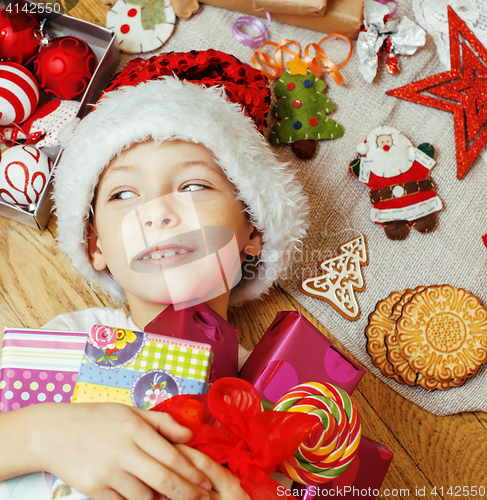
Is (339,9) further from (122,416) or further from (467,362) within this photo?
(122,416)

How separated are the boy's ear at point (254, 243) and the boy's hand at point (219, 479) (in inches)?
17.3

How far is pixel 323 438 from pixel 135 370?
0.83 ft

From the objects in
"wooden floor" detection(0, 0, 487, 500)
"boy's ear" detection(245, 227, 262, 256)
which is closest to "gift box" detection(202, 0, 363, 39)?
"boy's ear" detection(245, 227, 262, 256)

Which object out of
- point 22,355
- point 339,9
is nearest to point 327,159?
point 339,9

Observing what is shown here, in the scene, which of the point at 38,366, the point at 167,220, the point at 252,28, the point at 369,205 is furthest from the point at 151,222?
the point at 252,28

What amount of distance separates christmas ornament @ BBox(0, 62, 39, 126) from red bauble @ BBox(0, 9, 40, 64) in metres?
0.04

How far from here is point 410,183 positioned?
3.14ft

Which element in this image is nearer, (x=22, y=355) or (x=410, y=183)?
(x=22, y=355)

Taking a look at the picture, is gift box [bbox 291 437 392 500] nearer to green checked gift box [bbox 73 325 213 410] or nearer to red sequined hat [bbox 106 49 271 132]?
green checked gift box [bbox 73 325 213 410]

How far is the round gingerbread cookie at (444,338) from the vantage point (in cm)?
89

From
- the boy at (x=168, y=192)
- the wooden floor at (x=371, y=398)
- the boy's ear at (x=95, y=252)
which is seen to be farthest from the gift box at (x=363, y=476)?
the boy's ear at (x=95, y=252)

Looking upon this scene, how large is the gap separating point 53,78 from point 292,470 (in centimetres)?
89

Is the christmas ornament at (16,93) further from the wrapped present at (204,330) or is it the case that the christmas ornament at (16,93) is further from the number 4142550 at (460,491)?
the number 4142550 at (460,491)

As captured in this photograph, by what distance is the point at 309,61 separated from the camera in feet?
3.29
